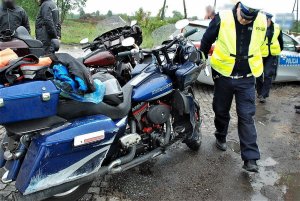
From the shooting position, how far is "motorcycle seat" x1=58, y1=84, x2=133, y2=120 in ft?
8.91

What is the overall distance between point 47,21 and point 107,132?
3776 mm

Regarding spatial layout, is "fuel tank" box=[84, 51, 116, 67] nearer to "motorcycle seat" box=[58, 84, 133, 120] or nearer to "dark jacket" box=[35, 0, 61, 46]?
"motorcycle seat" box=[58, 84, 133, 120]

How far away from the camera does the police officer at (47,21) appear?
6059mm

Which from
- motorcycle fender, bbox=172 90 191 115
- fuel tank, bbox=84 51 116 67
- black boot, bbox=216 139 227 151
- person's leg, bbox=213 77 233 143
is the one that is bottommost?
black boot, bbox=216 139 227 151

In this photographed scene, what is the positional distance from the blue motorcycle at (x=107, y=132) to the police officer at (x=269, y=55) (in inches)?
122

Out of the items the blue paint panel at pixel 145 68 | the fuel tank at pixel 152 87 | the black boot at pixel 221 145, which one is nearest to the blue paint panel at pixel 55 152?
the fuel tank at pixel 152 87

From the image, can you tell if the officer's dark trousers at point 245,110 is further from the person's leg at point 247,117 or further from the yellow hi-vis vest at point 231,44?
the yellow hi-vis vest at point 231,44

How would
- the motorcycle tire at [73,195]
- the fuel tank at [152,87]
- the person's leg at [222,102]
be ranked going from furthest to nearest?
1. the person's leg at [222,102]
2. the fuel tank at [152,87]
3. the motorcycle tire at [73,195]

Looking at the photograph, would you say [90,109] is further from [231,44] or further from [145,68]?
[231,44]

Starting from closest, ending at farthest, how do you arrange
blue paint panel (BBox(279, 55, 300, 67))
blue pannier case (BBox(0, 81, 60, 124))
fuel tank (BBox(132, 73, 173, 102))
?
blue pannier case (BBox(0, 81, 60, 124)) < fuel tank (BBox(132, 73, 173, 102)) < blue paint panel (BBox(279, 55, 300, 67))

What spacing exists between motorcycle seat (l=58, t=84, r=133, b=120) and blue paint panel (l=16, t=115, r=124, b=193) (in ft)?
0.18

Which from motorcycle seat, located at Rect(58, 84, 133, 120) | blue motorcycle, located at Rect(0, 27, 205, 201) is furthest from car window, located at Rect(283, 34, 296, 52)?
motorcycle seat, located at Rect(58, 84, 133, 120)

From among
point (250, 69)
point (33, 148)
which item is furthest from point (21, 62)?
point (250, 69)

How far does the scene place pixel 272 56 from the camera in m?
7.14
